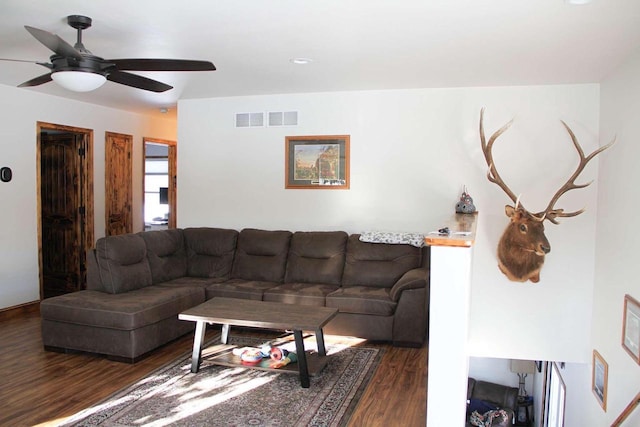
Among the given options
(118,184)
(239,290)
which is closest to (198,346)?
(239,290)

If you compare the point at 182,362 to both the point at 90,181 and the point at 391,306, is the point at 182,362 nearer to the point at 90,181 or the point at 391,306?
the point at 391,306

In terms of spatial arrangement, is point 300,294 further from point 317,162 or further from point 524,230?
point 524,230

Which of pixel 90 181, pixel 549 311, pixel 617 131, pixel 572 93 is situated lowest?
pixel 549 311

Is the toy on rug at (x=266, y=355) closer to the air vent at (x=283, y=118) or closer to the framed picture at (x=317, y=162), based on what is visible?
the framed picture at (x=317, y=162)

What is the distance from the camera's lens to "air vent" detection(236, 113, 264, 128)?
18.6 feet

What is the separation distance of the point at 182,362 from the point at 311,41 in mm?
2633

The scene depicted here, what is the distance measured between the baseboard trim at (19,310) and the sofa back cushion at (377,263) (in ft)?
11.3

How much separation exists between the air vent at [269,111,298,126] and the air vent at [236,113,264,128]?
0.12 metres

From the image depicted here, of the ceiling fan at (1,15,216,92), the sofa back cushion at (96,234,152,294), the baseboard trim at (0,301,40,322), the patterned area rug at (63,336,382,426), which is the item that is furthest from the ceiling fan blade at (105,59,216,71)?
the baseboard trim at (0,301,40,322)

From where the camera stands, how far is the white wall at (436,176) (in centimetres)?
468

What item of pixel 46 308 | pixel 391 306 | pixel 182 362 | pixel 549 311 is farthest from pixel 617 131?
pixel 46 308

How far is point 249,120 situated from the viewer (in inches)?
225

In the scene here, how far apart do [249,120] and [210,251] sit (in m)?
→ 1.53

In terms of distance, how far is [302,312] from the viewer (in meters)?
3.87
